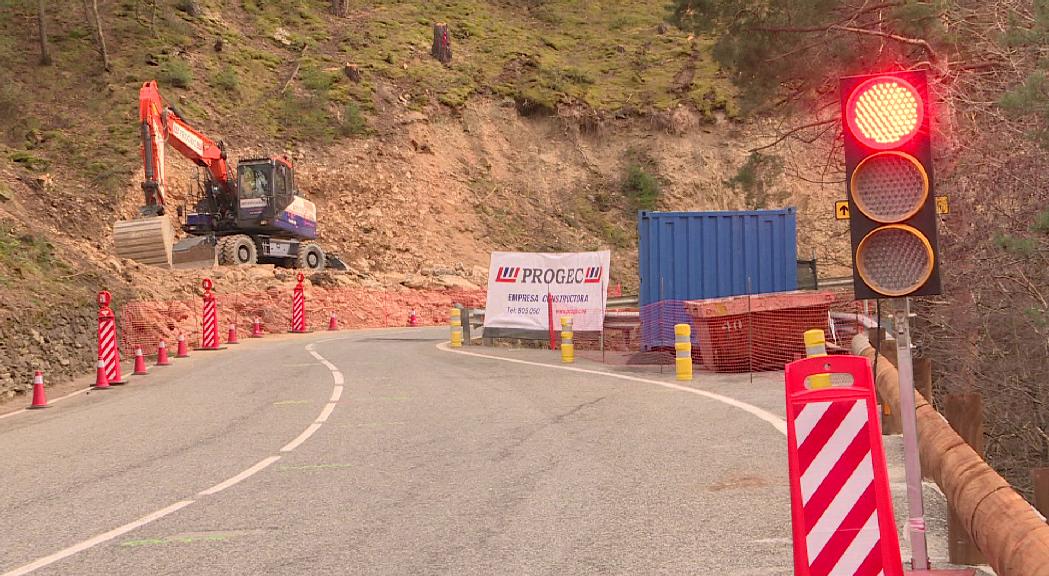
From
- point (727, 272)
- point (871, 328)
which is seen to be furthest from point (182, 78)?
point (871, 328)

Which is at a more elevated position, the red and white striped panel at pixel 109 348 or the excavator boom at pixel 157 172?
the excavator boom at pixel 157 172

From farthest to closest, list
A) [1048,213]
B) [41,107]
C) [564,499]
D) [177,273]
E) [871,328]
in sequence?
[41,107]
[177,273]
[871,328]
[1048,213]
[564,499]

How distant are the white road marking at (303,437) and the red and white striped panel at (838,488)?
7.80 meters

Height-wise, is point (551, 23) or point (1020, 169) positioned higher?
point (551, 23)

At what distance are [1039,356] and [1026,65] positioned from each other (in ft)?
13.7

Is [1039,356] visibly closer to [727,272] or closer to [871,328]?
[871,328]

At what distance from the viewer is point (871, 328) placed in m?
16.4

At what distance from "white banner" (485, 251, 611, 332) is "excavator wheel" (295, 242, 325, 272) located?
1672 cm

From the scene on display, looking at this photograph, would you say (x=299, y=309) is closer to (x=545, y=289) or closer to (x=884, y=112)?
(x=545, y=289)

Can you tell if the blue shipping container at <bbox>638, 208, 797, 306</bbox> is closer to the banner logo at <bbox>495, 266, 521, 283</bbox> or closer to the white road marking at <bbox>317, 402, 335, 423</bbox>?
the banner logo at <bbox>495, 266, 521, 283</bbox>

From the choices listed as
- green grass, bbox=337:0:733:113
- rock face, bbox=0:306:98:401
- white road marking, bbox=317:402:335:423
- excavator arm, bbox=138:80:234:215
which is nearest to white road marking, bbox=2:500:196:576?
white road marking, bbox=317:402:335:423

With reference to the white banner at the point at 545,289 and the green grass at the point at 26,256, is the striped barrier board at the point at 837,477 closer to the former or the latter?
the white banner at the point at 545,289

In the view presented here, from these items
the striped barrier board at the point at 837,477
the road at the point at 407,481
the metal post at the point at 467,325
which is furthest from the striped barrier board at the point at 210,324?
the striped barrier board at the point at 837,477

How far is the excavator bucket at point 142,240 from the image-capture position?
3509 cm
